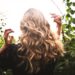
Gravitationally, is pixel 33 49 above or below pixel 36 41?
below

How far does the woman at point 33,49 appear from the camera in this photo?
3.92 metres

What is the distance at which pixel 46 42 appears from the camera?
4.10 meters

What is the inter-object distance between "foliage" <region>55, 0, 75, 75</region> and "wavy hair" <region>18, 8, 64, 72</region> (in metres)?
0.13

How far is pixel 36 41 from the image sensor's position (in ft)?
13.4

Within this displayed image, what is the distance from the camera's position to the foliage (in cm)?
367

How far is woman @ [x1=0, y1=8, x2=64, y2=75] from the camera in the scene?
12.9 feet

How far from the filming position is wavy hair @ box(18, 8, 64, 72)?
3977 mm

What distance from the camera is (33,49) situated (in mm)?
4043

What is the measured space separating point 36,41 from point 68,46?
1.69 ft

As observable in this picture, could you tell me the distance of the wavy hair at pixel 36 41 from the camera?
3.98m

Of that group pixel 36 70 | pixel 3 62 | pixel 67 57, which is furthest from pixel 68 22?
pixel 3 62

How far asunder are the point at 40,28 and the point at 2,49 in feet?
2.19

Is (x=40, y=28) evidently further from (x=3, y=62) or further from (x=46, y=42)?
(x=3, y=62)

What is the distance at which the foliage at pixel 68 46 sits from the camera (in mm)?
3673
